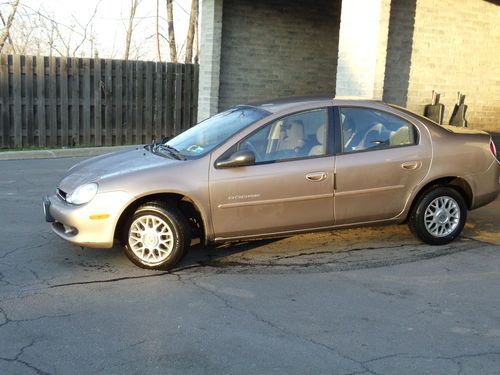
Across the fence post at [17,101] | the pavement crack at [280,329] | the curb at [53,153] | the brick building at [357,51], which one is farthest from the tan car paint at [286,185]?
the fence post at [17,101]

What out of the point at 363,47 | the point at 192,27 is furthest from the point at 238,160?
the point at 192,27

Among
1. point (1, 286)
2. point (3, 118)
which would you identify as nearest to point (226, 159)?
point (1, 286)

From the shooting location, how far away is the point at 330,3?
51.2 feet

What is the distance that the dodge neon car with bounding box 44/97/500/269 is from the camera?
5.56 metres

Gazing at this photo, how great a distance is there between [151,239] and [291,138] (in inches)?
69.1

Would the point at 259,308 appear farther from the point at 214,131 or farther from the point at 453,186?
the point at 453,186

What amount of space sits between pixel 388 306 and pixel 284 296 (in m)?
0.88

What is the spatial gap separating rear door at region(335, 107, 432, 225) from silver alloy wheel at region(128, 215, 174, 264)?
1785mm

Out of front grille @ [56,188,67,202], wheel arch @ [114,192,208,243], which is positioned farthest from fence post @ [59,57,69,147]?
wheel arch @ [114,192,208,243]

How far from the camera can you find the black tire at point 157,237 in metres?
5.55

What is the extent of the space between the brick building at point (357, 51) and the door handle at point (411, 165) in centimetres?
463

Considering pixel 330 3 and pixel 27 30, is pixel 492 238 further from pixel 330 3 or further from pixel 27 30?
pixel 27 30

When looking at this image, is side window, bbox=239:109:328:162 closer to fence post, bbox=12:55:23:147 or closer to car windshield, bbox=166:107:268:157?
car windshield, bbox=166:107:268:157

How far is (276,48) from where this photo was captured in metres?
15.1
